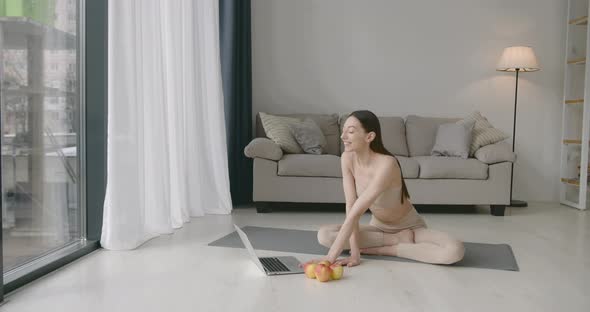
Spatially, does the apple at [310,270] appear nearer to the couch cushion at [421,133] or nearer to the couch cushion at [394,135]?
the couch cushion at [394,135]

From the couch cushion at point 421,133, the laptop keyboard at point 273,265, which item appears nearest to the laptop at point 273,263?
the laptop keyboard at point 273,265

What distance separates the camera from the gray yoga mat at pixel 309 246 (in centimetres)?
322

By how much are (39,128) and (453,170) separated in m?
3.36

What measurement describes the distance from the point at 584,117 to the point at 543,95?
Result: 0.65m

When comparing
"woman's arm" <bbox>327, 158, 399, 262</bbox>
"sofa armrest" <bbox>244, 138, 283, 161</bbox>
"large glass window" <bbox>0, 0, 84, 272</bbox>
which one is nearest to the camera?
"large glass window" <bbox>0, 0, 84, 272</bbox>

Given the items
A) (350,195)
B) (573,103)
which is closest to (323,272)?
(350,195)

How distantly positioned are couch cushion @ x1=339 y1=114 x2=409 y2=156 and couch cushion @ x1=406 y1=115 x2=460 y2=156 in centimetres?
6

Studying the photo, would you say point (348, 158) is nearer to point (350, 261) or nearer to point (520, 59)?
point (350, 261)

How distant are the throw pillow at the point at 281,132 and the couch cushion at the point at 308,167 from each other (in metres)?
0.16

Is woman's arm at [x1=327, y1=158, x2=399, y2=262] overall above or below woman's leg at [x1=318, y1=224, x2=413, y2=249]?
above

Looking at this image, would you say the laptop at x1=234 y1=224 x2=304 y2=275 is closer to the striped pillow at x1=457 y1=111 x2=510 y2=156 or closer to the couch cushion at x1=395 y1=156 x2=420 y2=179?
the couch cushion at x1=395 y1=156 x2=420 y2=179

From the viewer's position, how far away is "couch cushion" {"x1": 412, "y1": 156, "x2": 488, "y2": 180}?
5031 mm

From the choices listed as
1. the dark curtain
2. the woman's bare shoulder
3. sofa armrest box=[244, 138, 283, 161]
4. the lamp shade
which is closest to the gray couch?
sofa armrest box=[244, 138, 283, 161]

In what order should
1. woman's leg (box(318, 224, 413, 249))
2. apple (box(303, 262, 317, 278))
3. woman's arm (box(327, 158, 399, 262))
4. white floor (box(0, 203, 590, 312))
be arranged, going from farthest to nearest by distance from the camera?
woman's leg (box(318, 224, 413, 249)) → woman's arm (box(327, 158, 399, 262)) → apple (box(303, 262, 317, 278)) → white floor (box(0, 203, 590, 312))
